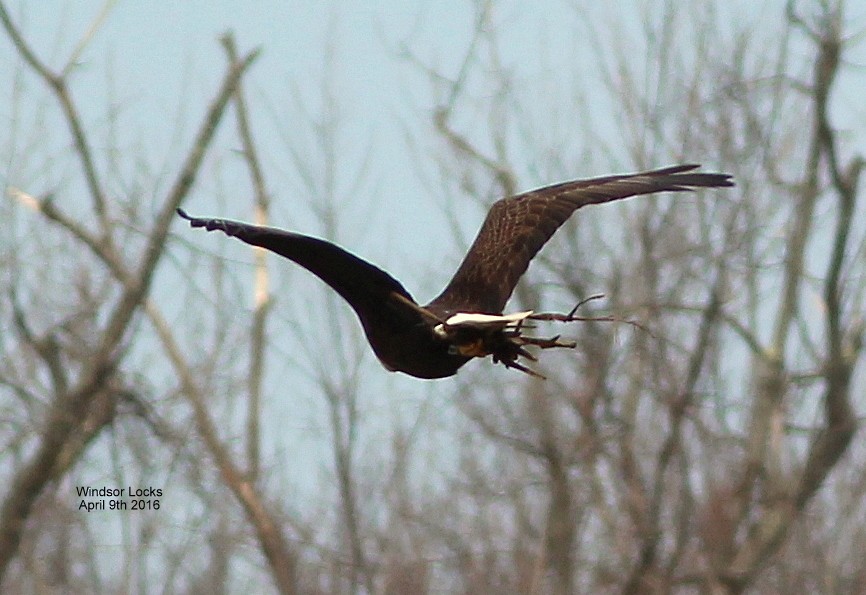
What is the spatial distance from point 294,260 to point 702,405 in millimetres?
11205

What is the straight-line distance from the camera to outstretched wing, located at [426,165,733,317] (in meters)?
8.35

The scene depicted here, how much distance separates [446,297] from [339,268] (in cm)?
95

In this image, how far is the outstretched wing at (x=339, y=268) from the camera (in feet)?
23.2

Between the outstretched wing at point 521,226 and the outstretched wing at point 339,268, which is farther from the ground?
the outstretched wing at point 521,226

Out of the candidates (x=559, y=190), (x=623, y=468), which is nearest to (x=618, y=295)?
(x=623, y=468)

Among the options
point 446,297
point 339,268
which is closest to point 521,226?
point 446,297

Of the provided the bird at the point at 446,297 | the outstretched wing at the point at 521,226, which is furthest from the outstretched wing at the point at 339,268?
the outstretched wing at the point at 521,226

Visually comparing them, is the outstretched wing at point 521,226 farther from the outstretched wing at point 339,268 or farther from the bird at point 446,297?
the outstretched wing at point 339,268

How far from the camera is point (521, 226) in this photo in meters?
8.99

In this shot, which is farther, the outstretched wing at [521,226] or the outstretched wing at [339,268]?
the outstretched wing at [521,226]

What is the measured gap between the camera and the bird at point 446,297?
7.18m

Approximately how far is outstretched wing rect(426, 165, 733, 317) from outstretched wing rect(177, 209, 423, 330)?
512 mm

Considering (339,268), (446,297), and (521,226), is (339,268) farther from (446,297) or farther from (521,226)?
(521,226)

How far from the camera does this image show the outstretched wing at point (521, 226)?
835 centimetres
